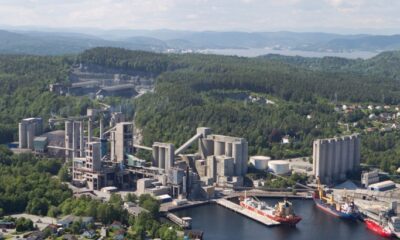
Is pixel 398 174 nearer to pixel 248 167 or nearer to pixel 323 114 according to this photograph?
pixel 248 167

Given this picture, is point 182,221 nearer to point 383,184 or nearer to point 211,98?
point 383,184

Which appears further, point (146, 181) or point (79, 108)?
point (79, 108)

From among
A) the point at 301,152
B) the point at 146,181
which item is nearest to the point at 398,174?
the point at 301,152

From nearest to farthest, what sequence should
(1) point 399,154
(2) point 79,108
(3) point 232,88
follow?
(1) point 399,154 < (2) point 79,108 < (3) point 232,88

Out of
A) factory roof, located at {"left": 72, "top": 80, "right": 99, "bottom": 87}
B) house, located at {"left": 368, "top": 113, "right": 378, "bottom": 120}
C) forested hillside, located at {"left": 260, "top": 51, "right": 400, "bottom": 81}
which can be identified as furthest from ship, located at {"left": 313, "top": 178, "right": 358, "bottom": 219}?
forested hillside, located at {"left": 260, "top": 51, "right": 400, "bottom": 81}

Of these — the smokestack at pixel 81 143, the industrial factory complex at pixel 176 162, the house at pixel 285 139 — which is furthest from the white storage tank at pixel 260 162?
the smokestack at pixel 81 143

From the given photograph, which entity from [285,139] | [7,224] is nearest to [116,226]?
[7,224]
